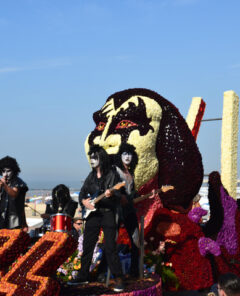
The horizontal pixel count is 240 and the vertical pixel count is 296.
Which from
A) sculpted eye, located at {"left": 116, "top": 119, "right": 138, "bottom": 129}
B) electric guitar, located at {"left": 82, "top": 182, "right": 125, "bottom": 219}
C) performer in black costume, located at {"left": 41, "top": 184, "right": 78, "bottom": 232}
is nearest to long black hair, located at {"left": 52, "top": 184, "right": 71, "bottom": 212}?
performer in black costume, located at {"left": 41, "top": 184, "right": 78, "bottom": 232}

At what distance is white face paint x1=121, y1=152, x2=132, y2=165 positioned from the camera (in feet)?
22.6

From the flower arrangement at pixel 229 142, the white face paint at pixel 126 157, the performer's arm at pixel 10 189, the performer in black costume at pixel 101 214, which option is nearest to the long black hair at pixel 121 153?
the white face paint at pixel 126 157

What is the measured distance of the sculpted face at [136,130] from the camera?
24.0ft

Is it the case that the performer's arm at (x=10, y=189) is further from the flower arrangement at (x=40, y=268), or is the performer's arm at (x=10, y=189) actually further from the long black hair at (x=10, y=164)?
the flower arrangement at (x=40, y=268)

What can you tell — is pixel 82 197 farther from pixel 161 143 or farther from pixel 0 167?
pixel 161 143

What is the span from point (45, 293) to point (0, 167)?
1.96m

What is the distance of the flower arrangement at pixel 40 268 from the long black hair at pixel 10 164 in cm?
114

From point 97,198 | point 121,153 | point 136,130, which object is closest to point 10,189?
point 97,198

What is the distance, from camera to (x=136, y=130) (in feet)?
24.4

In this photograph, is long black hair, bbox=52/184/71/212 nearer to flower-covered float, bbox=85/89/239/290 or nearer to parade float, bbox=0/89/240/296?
parade float, bbox=0/89/240/296

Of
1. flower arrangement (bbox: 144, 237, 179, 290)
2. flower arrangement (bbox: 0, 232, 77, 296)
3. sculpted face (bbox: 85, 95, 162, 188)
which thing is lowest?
flower arrangement (bbox: 144, 237, 179, 290)

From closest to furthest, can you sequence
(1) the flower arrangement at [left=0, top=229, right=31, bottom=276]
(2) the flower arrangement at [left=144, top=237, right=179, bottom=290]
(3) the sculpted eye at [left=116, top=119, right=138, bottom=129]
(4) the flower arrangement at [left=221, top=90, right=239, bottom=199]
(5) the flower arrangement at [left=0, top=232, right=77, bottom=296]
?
(5) the flower arrangement at [left=0, top=232, right=77, bottom=296]
(1) the flower arrangement at [left=0, top=229, right=31, bottom=276]
(2) the flower arrangement at [left=144, top=237, right=179, bottom=290]
(3) the sculpted eye at [left=116, top=119, right=138, bottom=129]
(4) the flower arrangement at [left=221, top=90, right=239, bottom=199]

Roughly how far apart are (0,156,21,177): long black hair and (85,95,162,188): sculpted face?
4.96ft

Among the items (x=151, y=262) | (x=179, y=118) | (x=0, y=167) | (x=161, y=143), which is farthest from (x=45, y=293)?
(x=179, y=118)
